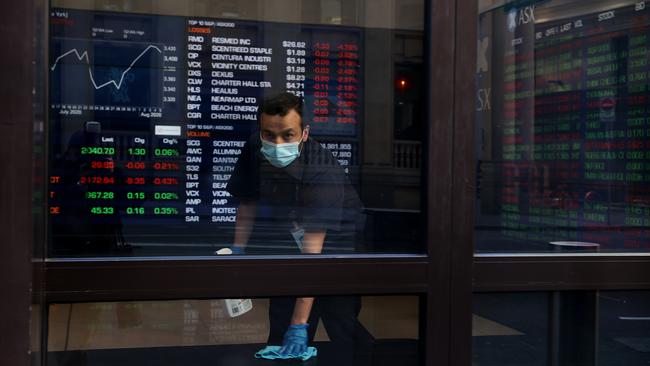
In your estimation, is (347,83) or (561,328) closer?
(347,83)

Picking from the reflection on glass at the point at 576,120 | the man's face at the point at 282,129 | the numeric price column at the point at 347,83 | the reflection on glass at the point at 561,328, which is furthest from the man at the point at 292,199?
the reflection on glass at the point at 576,120

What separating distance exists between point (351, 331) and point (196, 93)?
123cm

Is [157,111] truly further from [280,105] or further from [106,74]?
[280,105]

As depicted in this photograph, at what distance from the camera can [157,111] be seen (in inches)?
119

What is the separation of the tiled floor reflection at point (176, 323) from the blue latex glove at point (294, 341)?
0.23 ft

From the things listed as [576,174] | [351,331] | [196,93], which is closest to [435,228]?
[351,331]

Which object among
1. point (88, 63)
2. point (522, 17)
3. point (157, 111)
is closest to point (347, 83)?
point (157, 111)

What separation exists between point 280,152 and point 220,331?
0.79 meters

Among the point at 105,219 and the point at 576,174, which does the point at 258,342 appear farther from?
the point at 576,174

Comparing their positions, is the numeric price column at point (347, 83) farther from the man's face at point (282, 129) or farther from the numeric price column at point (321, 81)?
the man's face at point (282, 129)

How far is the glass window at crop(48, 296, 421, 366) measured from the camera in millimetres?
2980

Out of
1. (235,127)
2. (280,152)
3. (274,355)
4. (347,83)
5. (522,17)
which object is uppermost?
(522,17)

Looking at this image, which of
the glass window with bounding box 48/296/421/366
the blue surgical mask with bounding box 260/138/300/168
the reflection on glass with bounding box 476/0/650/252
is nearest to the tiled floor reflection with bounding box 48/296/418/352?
the glass window with bounding box 48/296/421/366

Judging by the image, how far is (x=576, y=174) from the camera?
3494 mm
